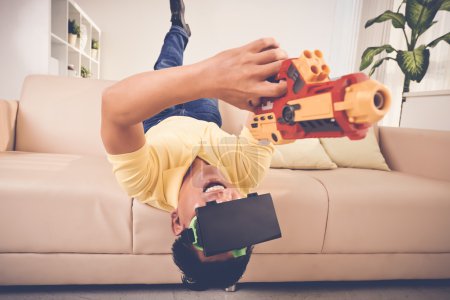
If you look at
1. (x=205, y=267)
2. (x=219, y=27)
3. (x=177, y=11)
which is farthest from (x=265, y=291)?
(x=219, y=27)

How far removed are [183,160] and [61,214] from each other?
0.43 m

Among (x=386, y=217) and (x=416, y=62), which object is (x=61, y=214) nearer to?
(x=386, y=217)

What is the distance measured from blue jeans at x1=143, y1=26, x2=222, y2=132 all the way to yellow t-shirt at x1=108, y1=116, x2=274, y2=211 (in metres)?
0.31

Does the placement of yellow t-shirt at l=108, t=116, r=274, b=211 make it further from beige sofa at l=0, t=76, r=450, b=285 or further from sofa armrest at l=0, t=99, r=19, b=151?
sofa armrest at l=0, t=99, r=19, b=151

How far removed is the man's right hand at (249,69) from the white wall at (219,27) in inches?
135

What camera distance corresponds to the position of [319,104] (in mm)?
441

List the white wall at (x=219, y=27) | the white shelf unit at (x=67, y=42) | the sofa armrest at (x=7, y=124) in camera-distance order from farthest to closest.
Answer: the white wall at (x=219, y=27) → the white shelf unit at (x=67, y=42) → the sofa armrest at (x=7, y=124)

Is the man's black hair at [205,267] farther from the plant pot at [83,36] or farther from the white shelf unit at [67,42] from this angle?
the plant pot at [83,36]

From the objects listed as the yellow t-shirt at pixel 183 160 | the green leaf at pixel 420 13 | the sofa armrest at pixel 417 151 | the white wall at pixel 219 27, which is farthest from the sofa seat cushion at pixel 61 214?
the white wall at pixel 219 27

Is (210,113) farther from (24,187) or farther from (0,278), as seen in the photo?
(0,278)

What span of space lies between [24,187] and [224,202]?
66 cm

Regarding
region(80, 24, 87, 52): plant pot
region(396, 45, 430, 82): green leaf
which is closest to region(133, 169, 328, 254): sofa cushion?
region(396, 45, 430, 82): green leaf

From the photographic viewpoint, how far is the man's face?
84cm

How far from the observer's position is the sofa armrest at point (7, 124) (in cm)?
138
